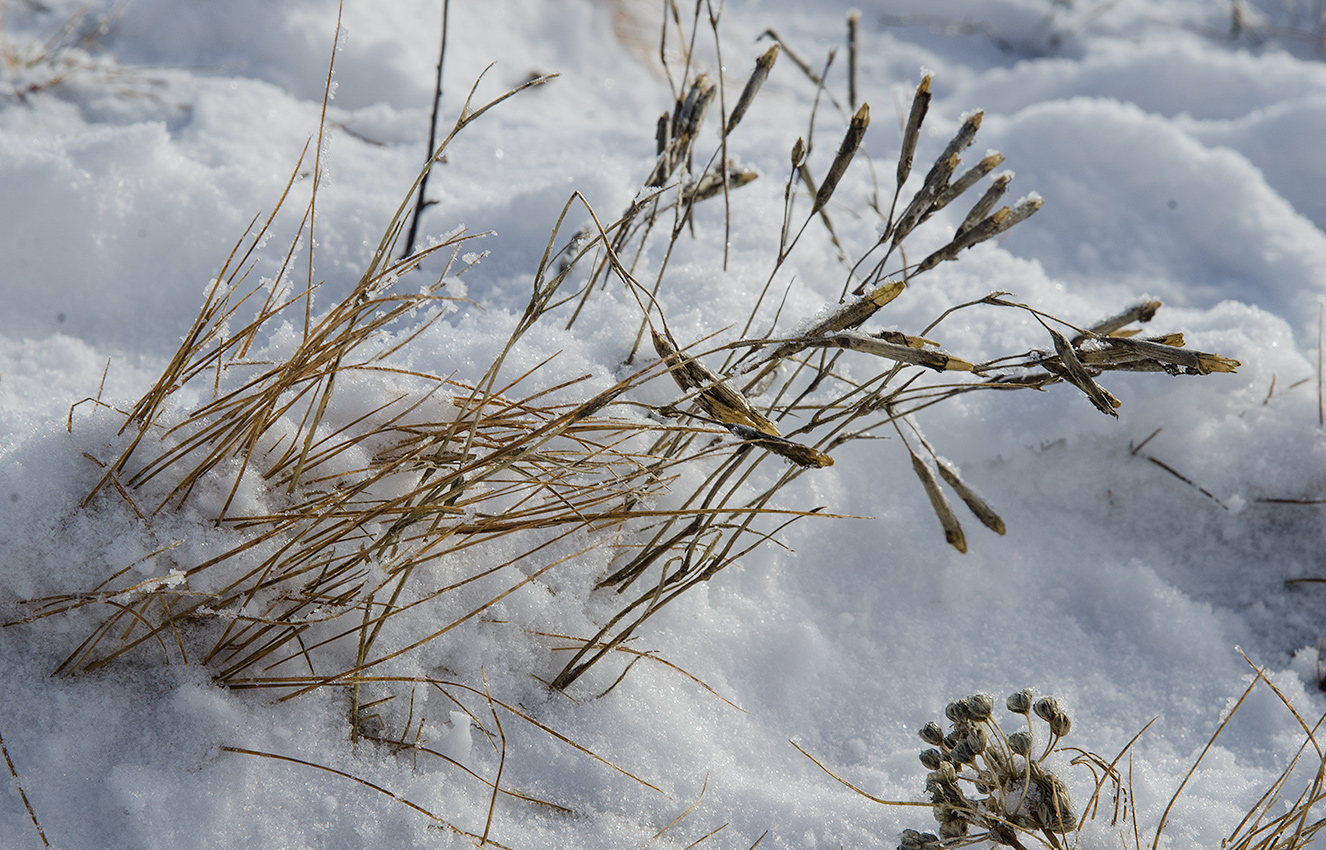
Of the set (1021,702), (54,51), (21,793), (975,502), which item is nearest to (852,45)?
(975,502)

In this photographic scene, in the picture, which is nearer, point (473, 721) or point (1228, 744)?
point (473, 721)

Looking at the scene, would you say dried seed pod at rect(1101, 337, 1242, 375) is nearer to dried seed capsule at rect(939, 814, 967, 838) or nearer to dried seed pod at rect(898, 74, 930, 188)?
dried seed pod at rect(898, 74, 930, 188)

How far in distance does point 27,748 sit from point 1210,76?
116 inches

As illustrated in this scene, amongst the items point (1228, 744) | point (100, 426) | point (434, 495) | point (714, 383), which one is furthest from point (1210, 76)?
point (100, 426)

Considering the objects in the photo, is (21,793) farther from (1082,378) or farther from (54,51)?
(54,51)

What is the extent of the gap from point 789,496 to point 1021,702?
0.42 m

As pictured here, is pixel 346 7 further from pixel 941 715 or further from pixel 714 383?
pixel 941 715

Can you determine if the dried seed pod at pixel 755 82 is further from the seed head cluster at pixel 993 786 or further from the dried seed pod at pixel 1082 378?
the seed head cluster at pixel 993 786

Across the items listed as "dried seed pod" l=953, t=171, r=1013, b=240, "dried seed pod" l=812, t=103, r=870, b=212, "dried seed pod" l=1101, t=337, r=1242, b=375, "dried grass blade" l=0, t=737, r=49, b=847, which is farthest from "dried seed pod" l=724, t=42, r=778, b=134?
"dried grass blade" l=0, t=737, r=49, b=847

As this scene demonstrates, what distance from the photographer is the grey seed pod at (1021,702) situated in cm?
80

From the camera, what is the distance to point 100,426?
0.86 meters

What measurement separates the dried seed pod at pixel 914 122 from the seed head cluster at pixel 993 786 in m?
0.53

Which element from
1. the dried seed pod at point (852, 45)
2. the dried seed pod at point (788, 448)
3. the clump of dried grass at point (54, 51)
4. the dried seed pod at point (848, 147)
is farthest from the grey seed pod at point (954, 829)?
the clump of dried grass at point (54, 51)

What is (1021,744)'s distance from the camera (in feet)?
2.57
